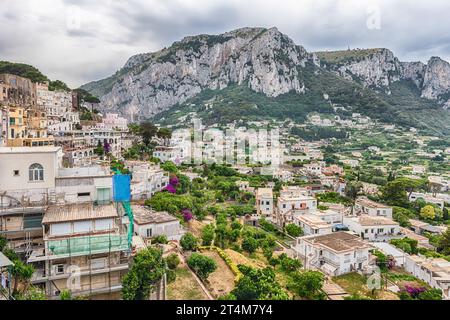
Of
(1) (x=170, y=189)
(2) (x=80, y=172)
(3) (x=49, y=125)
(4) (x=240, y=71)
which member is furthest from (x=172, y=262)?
(4) (x=240, y=71)

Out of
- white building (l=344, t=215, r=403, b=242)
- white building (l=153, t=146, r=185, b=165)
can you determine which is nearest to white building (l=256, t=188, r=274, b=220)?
white building (l=344, t=215, r=403, b=242)

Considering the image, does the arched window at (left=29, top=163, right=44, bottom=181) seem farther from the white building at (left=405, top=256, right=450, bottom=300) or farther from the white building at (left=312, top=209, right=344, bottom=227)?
the white building at (left=312, top=209, right=344, bottom=227)

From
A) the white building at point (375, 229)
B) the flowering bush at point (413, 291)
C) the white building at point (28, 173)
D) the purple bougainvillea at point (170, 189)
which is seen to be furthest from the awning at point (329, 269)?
the white building at point (28, 173)

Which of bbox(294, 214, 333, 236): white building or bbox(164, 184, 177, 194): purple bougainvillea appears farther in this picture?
bbox(164, 184, 177, 194): purple bougainvillea

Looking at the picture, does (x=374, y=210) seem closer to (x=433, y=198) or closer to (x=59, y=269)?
(x=433, y=198)

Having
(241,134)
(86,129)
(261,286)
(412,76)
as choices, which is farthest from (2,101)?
(412,76)

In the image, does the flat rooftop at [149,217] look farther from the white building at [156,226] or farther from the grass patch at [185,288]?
the grass patch at [185,288]
